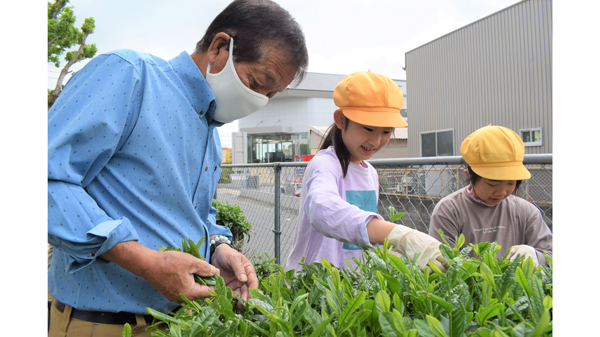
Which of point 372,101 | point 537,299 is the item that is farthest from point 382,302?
point 372,101

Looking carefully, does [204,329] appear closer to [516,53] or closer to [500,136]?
[500,136]

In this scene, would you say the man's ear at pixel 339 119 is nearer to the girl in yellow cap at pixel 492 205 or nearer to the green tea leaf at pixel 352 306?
the girl in yellow cap at pixel 492 205

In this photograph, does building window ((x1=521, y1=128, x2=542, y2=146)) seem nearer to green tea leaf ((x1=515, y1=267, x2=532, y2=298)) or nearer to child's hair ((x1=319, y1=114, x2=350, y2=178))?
child's hair ((x1=319, y1=114, x2=350, y2=178))

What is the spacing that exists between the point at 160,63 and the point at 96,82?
0.91ft

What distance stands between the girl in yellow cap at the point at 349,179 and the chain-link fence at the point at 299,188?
0.37 meters

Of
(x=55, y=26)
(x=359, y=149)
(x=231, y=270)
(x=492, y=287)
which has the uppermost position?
(x=55, y=26)

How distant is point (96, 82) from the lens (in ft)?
3.63

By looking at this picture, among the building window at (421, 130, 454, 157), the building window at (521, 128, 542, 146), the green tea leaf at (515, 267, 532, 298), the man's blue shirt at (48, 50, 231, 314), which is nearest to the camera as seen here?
the green tea leaf at (515, 267, 532, 298)

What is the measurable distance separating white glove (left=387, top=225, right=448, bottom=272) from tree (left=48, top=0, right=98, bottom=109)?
8.40 meters

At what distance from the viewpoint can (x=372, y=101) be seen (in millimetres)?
1792

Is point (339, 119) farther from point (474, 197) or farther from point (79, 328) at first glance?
point (79, 328)

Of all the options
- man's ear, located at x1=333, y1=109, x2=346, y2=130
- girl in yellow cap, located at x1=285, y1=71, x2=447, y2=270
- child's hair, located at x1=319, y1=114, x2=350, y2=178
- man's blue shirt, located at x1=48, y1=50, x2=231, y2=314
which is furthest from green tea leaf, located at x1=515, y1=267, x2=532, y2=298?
man's ear, located at x1=333, y1=109, x2=346, y2=130

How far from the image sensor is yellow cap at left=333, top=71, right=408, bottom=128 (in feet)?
5.81

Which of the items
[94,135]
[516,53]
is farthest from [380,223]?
[516,53]
